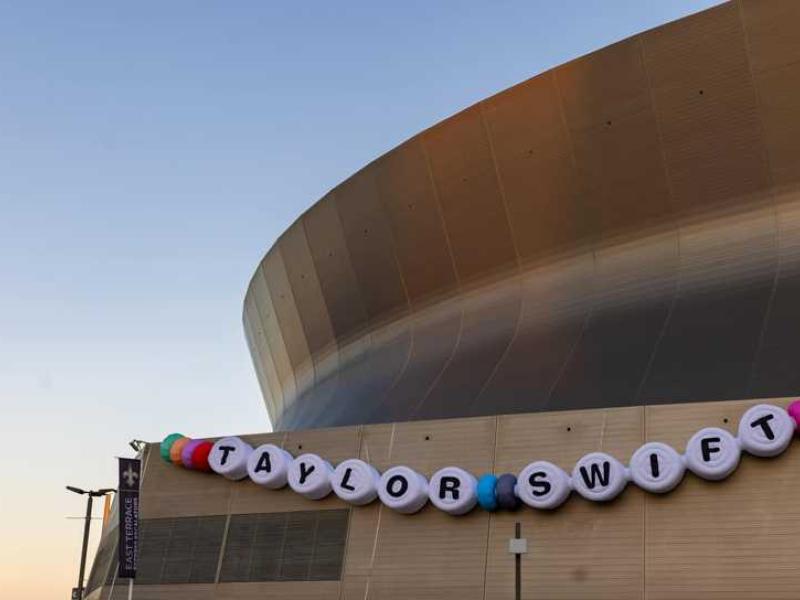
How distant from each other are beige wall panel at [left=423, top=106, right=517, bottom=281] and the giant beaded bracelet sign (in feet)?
19.8

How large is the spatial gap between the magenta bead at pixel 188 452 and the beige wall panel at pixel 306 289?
7.20 m

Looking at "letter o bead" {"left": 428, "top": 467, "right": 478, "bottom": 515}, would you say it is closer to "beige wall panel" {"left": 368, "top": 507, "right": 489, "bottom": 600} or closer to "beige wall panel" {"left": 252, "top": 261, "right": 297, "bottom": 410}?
"beige wall panel" {"left": 368, "top": 507, "right": 489, "bottom": 600}

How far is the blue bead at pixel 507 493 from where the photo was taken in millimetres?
18266

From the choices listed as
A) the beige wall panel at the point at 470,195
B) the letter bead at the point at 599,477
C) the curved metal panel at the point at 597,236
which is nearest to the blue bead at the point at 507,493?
the letter bead at the point at 599,477

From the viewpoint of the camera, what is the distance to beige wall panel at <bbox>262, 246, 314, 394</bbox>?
1164 inches

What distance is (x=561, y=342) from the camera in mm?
21281

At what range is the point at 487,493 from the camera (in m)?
18.5

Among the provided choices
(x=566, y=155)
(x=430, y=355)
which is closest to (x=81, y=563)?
(x=430, y=355)

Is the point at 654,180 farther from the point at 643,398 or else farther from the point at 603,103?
the point at 643,398

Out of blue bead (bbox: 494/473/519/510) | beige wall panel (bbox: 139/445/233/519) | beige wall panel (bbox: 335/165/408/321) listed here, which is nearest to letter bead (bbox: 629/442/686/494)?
blue bead (bbox: 494/473/519/510)

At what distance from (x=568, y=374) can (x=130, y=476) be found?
8.63m

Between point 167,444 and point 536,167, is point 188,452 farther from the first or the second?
point 536,167

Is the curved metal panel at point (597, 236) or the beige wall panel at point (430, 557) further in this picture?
the curved metal panel at point (597, 236)

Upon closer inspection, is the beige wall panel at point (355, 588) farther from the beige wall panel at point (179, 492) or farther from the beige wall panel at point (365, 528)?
the beige wall panel at point (179, 492)
